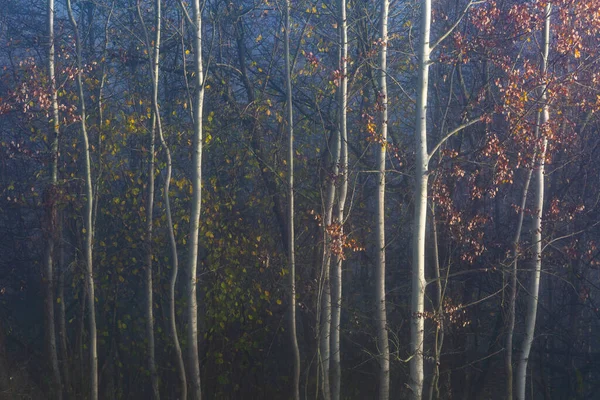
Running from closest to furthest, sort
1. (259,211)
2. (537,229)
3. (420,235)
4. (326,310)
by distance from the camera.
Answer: (420,235)
(537,229)
(326,310)
(259,211)

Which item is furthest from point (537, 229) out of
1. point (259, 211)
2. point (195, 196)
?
point (259, 211)

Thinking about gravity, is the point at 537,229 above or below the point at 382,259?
above

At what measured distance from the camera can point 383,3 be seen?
9.65 m

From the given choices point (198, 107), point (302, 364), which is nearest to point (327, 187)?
point (198, 107)

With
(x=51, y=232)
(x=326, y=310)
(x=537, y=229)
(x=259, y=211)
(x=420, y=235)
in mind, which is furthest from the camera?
(x=259, y=211)

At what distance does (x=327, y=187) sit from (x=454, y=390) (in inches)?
201

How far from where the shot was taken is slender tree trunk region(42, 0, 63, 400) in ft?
34.0

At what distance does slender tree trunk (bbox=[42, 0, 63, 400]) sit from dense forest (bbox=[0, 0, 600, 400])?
39 millimetres

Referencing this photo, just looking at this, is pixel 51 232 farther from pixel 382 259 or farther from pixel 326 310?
pixel 382 259

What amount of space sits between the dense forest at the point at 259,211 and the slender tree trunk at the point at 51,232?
39 mm

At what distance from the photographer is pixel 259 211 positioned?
1284cm

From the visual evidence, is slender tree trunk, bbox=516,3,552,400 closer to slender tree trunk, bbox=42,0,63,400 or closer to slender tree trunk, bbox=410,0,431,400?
slender tree trunk, bbox=410,0,431,400

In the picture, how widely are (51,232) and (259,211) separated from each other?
12.8 feet

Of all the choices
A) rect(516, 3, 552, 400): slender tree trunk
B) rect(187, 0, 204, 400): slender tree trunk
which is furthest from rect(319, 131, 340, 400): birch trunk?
rect(516, 3, 552, 400): slender tree trunk
